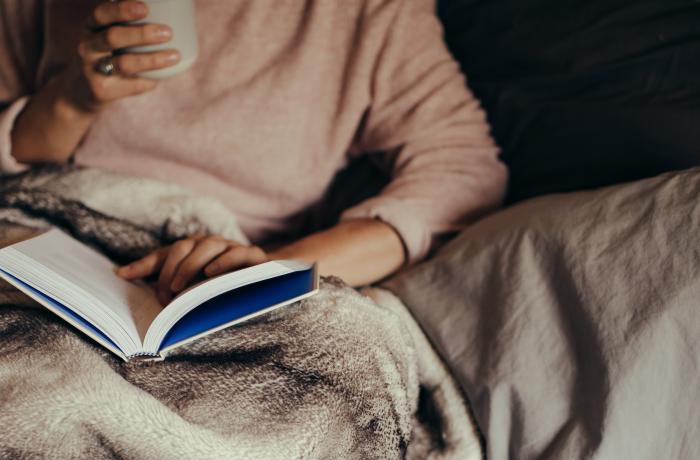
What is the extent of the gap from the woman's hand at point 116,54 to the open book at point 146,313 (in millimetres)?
266

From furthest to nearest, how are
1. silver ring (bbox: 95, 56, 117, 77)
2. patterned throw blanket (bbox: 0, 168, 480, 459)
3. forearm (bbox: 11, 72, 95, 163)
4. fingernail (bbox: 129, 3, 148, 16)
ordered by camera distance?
forearm (bbox: 11, 72, 95, 163) → silver ring (bbox: 95, 56, 117, 77) → fingernail (bbox: 129, 3, 148, 16) → patterned throw blanket (bbox: 0, 168, 480, 459)

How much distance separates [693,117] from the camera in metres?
0.80

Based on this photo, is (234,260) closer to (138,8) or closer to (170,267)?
(170,267)

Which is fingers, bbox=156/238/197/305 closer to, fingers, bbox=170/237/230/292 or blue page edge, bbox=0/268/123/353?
fingers, bbox=170/237/230/292

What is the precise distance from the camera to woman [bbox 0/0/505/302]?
0.97 metres

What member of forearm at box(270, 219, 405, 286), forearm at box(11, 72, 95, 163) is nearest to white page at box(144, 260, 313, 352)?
forearm at box(270, 219, 405, 286)

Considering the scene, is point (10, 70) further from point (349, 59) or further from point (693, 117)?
point (693, 117)

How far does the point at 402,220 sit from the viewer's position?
94 cm

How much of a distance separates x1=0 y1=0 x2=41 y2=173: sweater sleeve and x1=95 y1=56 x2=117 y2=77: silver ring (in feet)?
0.81

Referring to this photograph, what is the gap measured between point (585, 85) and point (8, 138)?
892 mm

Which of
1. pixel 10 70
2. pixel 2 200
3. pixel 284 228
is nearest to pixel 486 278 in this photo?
pixel 284 228

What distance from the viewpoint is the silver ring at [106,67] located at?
0.81 metres

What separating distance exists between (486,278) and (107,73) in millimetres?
566

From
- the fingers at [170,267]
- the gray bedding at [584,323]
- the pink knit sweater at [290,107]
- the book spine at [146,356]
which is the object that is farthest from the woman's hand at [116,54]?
the gray bedding at [584,323]
